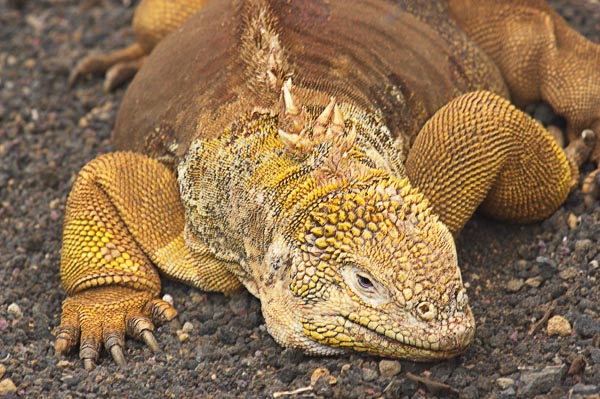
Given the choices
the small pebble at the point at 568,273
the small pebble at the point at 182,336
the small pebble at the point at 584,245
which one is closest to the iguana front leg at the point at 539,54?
the small pebble at the point at 584,245

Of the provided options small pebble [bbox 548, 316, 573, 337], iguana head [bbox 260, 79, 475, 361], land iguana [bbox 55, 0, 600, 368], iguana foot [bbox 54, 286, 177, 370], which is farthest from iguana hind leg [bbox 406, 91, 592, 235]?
iguana foot [bbox 54, 286, 177, 370]

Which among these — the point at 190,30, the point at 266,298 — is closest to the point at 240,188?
the point at 266,298

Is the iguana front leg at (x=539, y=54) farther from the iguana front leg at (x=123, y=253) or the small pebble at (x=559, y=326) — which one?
the iguana front leg at (x=123, y=253)

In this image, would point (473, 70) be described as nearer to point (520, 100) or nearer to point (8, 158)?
point (520, 100)

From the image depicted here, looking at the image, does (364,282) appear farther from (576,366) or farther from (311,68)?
(311,68)

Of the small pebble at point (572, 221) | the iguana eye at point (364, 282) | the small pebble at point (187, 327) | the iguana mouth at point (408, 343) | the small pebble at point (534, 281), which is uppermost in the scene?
the iguana eye at point (364, 282)
